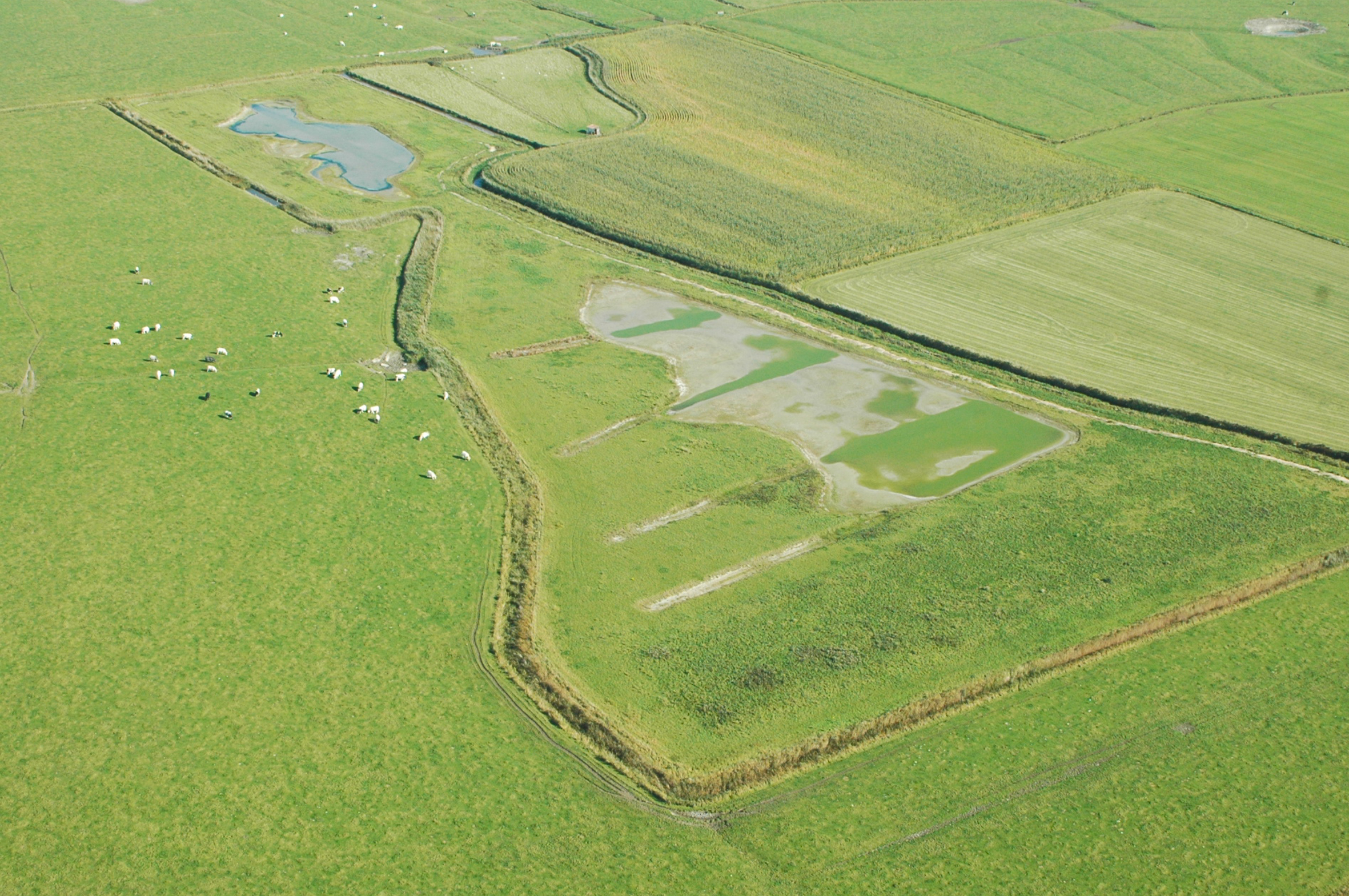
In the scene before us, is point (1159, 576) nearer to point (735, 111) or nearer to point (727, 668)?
point (727, 668)

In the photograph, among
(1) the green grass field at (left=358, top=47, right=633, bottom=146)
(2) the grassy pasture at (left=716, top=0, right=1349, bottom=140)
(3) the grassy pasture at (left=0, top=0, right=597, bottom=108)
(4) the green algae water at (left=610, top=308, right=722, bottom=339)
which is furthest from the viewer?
(2) the grassy pasture at (left=716, top=0, right=1349, bottom=140)

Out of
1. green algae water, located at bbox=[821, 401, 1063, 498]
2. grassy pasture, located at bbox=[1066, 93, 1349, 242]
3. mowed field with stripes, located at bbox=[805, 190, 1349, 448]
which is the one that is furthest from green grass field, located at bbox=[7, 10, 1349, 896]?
grassy pasture, located at bbox=[1066, 93, 1349, 242]

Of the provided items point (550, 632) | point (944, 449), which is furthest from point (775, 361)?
point (550, 632)

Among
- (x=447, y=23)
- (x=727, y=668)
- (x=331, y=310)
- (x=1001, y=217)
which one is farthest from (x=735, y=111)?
(x=727, y=668)

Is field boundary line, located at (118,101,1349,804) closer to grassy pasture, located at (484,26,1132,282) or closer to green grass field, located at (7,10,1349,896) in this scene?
green grass field, located at (7,10,1349,896)

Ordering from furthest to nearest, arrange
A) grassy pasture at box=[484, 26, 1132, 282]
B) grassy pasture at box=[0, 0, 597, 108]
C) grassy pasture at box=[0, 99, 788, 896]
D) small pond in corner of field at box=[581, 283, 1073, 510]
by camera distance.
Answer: grassy pasture at box=[0, 0, 597, 108] → grassy pasture at box=[484, 26, 1132, 282] → small pond in corner of field at box=[581, 283, 1073, 510] → grassy pasture at box=[0, 99, 788, 896]

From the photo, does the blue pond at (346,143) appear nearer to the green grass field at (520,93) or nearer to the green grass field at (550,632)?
A: the green grass field at (520,93)

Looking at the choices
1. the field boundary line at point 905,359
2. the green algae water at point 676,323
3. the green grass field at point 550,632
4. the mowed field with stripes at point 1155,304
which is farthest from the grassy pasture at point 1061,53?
the green algae water at point 676,323
